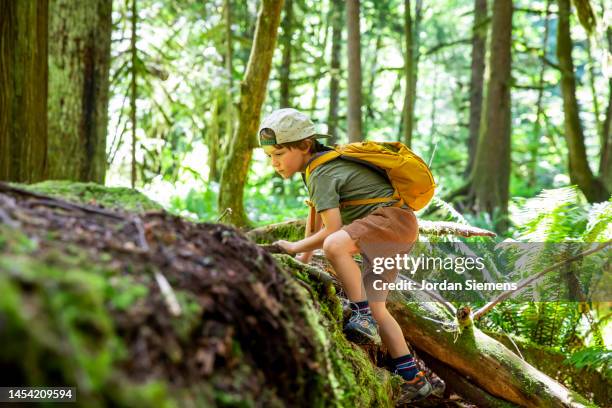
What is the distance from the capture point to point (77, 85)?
166 inches

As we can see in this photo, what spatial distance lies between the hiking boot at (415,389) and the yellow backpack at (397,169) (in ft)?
3.75

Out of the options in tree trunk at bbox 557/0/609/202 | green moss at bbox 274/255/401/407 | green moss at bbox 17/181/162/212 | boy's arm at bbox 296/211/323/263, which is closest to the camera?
green moss at bbox 274/255/401/407

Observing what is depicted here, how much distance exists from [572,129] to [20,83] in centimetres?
1129

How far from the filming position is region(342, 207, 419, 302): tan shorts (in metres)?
3.82

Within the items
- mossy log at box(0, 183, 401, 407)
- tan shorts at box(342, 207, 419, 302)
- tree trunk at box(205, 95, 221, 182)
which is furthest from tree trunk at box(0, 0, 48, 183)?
tree trunk at box(205, 95, 221, 182)

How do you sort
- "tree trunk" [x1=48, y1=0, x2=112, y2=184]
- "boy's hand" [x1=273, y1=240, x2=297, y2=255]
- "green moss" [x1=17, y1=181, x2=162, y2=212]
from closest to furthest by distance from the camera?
"green moss" [x1=17, y1=181, x2=162, y2=212]
"boy's hand" [x1=273, y1=240, x2=297, y2=255]
"tree trunk" [x1=48, y1=0, x2=112, y2=184]

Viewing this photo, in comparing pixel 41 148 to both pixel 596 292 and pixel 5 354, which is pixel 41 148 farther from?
pixel 596 292

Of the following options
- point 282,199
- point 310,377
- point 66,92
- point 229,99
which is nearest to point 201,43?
point 229,99

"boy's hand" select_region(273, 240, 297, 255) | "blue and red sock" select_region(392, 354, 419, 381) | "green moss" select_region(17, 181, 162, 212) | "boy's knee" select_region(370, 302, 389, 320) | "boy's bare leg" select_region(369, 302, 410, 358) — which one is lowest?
"blue and red sock" select_region(392, 354, 419, 381)

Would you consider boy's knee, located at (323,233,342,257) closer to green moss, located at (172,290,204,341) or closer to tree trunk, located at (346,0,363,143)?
green moss, located at (172,290,204,341)

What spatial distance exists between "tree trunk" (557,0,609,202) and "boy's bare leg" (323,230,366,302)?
9.89m

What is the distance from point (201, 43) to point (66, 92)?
7701 millimetres

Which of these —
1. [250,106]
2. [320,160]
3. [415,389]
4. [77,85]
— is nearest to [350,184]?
[320,160]

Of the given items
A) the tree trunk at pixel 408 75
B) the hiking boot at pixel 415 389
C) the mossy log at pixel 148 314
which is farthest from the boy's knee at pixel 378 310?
the tree trunk at pixel 408 75
